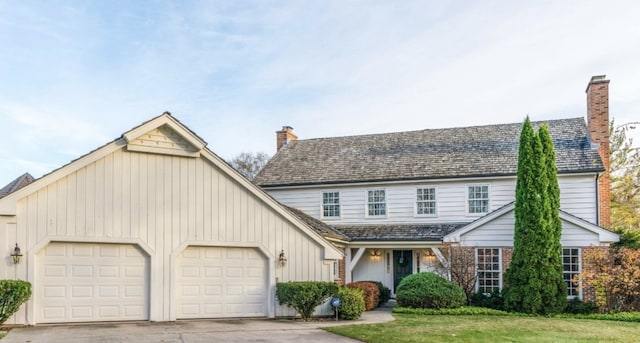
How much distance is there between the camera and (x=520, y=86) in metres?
21.6

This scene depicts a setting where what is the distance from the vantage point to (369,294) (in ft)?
59.4

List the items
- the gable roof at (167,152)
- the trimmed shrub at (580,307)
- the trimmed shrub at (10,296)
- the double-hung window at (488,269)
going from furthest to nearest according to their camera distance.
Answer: the double-hung window at (488,269) → the trimmed shrub at (580,307) → the gable roof at (167,152) → the trimmed shrub at (10,296)

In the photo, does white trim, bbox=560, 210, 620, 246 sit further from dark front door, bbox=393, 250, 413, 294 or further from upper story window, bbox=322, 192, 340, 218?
upper story window, bbox=322, 192, 340, 218

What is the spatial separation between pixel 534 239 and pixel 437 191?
542 centimetres

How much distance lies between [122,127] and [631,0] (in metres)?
14.4

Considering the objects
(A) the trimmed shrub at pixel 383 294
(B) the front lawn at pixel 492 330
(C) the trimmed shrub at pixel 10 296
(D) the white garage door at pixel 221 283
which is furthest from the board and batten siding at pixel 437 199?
(C) the trimmed shrub at pixel 10 296

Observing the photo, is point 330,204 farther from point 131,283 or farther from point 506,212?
point 131,283

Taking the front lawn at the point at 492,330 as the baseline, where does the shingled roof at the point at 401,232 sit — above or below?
above

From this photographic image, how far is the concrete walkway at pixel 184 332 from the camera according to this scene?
35.1 feet

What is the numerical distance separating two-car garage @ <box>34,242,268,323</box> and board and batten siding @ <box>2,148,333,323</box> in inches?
10.0

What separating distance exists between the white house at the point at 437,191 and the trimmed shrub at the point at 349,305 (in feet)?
17.2

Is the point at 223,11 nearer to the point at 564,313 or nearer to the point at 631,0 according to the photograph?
the point at 631,0

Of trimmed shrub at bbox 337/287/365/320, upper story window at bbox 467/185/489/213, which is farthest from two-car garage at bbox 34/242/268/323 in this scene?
upper story window at bbox 467/185/489/213

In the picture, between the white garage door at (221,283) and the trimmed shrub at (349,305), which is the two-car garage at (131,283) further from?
the trimmed shrub at (349,305)
